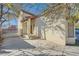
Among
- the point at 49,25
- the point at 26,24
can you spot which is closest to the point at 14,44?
the point at 26,24

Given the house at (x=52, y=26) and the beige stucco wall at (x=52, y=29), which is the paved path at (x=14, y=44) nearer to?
the house at (x=52, y=26)

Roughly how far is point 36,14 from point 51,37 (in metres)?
0.33

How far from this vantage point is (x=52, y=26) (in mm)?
7512

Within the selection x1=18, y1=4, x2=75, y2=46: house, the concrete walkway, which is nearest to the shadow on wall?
x1=18, y1=4, x2=75, y2=46: house

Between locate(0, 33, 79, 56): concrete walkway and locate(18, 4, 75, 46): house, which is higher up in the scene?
locate(18, 4, 75, 46): house

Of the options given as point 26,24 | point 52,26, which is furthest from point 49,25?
point 26,24

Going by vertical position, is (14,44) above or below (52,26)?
below

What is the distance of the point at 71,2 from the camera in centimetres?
748

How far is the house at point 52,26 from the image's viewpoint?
7.51 metres

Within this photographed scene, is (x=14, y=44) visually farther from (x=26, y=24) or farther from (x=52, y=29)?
(x=52, y=29)

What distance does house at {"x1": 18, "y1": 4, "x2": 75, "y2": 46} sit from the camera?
24.6ft

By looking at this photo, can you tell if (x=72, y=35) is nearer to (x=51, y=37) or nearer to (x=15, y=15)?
(x=51, y=37)

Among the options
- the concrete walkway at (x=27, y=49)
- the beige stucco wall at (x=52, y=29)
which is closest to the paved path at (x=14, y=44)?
the concrete walkway at (x=27, y=49)

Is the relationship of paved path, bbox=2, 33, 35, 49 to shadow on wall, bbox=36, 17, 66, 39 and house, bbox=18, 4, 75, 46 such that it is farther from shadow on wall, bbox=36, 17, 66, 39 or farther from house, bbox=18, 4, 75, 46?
shadow on wall, bbox=36, 17, 66, 39
